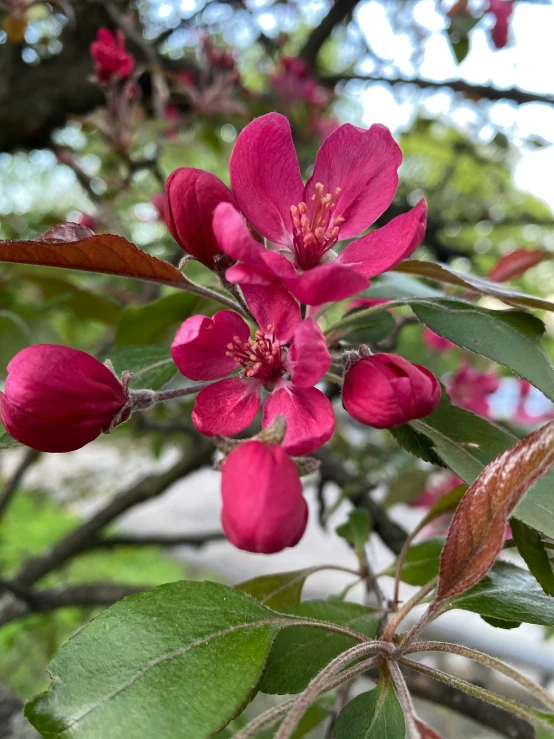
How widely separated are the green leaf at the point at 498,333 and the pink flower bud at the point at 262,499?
229mm

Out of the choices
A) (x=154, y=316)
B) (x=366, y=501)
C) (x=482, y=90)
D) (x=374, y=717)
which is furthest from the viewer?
(x=482, y=90)

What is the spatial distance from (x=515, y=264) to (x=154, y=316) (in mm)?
597

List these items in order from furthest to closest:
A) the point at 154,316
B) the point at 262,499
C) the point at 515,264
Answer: the point at 515,264
the point at 154,316
the point at 262,499

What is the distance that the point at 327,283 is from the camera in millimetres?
410

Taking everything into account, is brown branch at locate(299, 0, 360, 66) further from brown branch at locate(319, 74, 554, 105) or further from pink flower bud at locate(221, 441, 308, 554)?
pink flower bud at locate(221, 441, 308, 554)

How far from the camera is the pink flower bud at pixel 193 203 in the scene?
0.47 metres

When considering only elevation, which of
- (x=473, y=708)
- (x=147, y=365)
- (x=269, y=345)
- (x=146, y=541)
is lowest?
(x=146, y=541)

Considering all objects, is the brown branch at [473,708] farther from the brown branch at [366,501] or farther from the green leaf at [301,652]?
the green leaf at [301,652]

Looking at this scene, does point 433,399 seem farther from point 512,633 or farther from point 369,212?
point 512,633

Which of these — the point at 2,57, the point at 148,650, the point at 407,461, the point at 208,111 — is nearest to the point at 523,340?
the point at 148,650

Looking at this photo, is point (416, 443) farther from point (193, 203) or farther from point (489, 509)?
point (193, 203)

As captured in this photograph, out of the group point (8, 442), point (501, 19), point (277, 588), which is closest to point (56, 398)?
point (8, 442)

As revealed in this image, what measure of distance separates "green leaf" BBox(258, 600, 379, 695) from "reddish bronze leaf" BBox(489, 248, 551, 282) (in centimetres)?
61

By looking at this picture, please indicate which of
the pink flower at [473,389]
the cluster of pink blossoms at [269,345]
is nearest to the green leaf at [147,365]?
the cluster of pink blossoms at [269,345]
